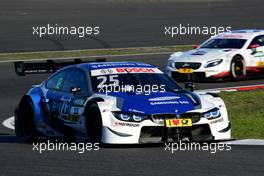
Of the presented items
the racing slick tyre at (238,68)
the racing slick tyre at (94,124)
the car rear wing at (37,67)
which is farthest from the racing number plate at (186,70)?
the racing slick tyre at (94,124)

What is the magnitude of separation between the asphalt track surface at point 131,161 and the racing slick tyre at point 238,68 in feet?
35.6

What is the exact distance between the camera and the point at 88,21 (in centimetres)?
3962

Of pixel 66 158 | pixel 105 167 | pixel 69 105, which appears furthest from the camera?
pixel 69 105

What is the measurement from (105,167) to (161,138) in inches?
76.3

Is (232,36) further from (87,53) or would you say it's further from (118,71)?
(118,71)

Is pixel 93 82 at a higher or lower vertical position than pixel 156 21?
higher

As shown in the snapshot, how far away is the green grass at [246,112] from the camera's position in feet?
46.3

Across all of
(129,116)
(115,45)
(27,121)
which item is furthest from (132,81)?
(115,45)

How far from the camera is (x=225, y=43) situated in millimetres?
24297

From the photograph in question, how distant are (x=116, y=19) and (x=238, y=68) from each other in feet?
56.4

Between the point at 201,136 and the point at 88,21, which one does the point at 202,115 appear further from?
the point at 88,21

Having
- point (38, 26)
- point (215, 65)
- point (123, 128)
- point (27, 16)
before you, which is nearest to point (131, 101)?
point (123, 128)

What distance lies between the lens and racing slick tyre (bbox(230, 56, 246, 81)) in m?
23.5

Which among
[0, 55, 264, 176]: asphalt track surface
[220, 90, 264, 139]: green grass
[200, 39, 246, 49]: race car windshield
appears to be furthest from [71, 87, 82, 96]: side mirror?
[200, 39, 246, 49]: race car windshield
